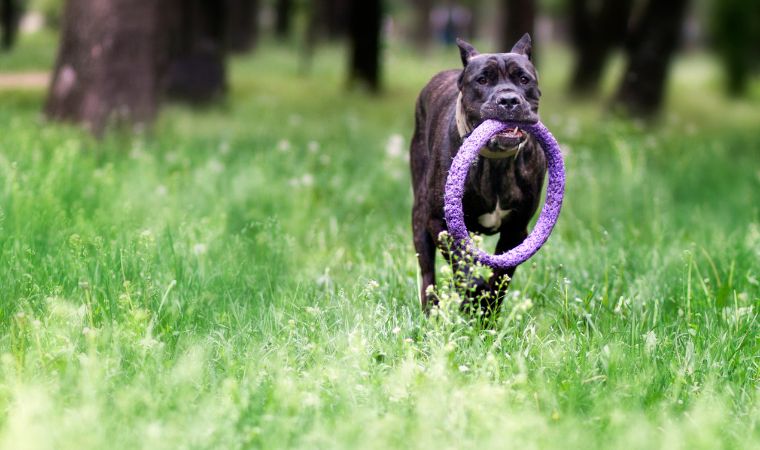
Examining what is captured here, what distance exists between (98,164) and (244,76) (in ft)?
40.3

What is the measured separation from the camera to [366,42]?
57.8ft

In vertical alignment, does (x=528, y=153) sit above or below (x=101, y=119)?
above

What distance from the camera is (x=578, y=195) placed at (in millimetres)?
8477

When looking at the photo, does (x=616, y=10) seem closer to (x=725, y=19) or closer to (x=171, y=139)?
(x=725, y=19)

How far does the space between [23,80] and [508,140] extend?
552 inches

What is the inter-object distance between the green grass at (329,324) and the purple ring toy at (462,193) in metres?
0.25

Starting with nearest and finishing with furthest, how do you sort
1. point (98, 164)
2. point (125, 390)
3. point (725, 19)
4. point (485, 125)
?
1. point (125, 390)
2. point (485, 125)
3. point (98, 164)
4. point (725, 19)

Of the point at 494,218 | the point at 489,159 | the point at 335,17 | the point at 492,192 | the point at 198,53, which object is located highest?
the point at 489,159

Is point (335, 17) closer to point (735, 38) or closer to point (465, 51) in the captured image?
point (735, 38)

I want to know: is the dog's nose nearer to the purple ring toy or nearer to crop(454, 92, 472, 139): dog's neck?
the purple ring toy

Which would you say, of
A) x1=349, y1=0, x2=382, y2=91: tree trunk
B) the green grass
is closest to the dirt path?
x1=349, y1=0, x2=382, y2=91: tree trunk

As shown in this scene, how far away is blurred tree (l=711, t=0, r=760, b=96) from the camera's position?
891 inches

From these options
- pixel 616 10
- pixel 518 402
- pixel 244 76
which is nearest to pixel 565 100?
pixel 616 10

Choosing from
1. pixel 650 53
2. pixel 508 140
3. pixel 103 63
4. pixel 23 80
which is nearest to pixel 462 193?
pixel 508 140
